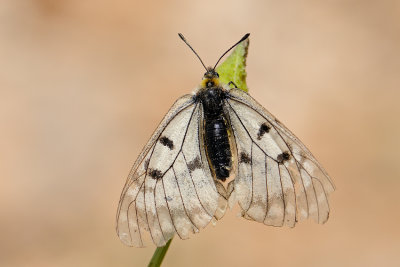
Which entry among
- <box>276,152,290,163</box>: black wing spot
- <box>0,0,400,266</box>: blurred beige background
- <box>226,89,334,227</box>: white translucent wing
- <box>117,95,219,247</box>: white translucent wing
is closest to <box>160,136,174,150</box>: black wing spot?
<box>117,95,219,247</box>: white translucent wing

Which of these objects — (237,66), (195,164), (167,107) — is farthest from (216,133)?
(167,107)

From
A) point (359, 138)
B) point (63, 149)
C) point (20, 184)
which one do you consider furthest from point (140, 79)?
point (359, 138)

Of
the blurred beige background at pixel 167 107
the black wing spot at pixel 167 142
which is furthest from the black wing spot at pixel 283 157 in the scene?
the blurred beige background at pixel 167 107

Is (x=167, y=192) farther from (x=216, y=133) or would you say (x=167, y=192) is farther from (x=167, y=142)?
(x=216, y=133)

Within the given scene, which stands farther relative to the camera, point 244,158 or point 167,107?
point 167,107

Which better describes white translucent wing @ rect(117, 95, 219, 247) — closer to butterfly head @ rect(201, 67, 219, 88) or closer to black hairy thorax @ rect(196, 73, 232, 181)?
black hairy thorax @ rect(196, 73, 232, 181)
